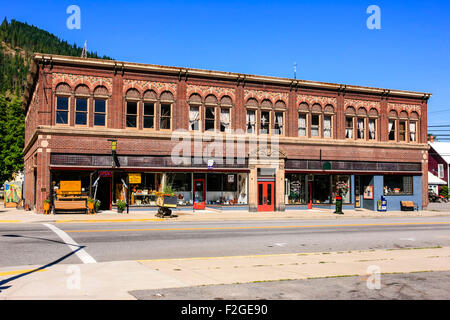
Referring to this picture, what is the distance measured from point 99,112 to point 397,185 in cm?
2750

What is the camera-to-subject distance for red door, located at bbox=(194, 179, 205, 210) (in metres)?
33.2

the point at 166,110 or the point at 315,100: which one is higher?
the point at 315,100

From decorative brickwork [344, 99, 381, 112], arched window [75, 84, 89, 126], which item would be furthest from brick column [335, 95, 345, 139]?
arched window [75, 84, 89, 126]

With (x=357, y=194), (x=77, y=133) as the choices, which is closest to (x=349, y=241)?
(x=77, y=133)

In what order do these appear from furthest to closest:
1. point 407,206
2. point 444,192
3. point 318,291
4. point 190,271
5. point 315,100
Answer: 1. point 444,192
2. point 407,206
3. point 315,100
4. point 190,271
5. point 318,291

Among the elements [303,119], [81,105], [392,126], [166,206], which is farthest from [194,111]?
[392,126]

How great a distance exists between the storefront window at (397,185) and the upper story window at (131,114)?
23362 mm

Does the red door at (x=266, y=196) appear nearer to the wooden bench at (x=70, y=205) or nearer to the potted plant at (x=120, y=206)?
the potted plant at (x=120, y=206)

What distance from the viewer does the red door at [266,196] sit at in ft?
116

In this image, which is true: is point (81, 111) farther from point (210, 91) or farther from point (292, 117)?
point (292, 117)

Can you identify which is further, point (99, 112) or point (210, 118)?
point (210, 118)

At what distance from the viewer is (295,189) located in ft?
121
